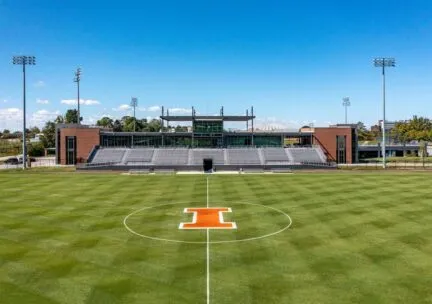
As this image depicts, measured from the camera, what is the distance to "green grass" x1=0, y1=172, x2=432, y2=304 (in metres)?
15.2

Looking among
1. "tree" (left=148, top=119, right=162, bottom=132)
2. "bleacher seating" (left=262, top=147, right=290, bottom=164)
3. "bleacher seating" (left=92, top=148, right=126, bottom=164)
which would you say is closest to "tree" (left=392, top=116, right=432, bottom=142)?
"bleacher seating" (left=262, top=147, right=290, bottom=164)

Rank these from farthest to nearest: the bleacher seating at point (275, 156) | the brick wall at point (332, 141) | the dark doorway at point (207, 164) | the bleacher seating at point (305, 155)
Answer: the brick wall at point (332, 141) < the bleacher seating at point (305, 155) < the bleacher seating at point (275, 156) < the dark doorway at point (207, 164)

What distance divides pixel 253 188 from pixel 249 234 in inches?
787

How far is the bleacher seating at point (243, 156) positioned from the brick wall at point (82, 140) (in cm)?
3069

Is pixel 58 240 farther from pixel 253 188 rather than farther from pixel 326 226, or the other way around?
pixel 253 188

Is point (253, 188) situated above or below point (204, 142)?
below

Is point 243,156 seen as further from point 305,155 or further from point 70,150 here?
point 70,150

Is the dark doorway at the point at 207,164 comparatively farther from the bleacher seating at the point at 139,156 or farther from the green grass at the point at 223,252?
the green grass at the point at 223,252

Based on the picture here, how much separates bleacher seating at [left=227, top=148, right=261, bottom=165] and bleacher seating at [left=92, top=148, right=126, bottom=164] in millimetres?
23910

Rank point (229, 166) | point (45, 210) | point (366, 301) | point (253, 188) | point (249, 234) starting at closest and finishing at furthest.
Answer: point (366, 301) → point (249, 234) → point (45, 210) → point (253, 188) → point (229, 166)

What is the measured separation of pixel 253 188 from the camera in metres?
43.7

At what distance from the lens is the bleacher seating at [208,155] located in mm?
78500

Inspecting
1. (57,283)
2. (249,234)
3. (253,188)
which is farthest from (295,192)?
(57,283)

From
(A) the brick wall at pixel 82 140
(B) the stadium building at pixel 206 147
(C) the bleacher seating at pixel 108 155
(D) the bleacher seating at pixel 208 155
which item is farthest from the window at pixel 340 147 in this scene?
(A) the brick wall at pixel 82 140
